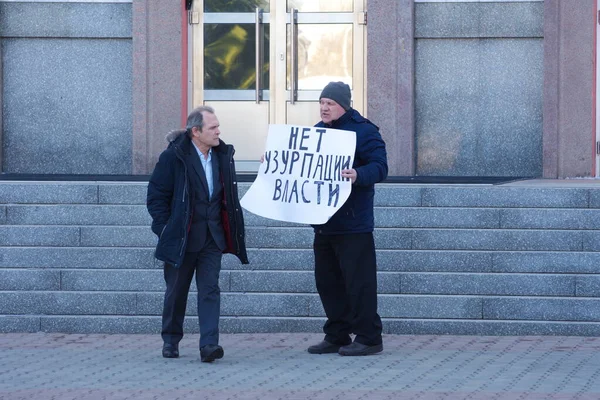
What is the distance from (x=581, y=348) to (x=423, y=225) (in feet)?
7.36

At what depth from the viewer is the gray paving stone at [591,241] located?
10.9 meters

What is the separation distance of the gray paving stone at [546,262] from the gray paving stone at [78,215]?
3164 millimetres

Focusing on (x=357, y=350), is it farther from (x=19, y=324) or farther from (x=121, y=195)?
(x=121, y=195)

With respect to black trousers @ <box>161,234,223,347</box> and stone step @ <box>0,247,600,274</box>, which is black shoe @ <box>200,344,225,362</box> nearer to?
black trousers @ <box>161,234,223,347</box>

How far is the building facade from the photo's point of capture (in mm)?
15875

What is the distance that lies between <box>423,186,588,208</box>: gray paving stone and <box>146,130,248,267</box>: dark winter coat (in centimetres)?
287

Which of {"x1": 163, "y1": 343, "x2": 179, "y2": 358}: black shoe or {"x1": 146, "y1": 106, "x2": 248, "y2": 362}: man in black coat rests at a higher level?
{"x1": 146, "y1": 106, "x2": 248, "y2": 362}: man in black coat

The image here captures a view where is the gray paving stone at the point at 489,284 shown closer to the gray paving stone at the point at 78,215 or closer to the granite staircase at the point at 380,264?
the granite staircase at the point at 380,264

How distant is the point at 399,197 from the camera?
1169cm

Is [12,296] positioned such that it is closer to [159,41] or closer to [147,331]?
[147,331]

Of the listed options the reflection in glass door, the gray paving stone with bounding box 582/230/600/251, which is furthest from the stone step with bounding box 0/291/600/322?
the reflection in glass door

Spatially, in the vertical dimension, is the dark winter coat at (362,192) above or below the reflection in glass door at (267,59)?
below

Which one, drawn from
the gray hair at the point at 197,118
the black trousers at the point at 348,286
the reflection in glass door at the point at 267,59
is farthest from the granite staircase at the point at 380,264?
the reflection in glass door at the point at 267,59

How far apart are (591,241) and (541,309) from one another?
0.95 m
